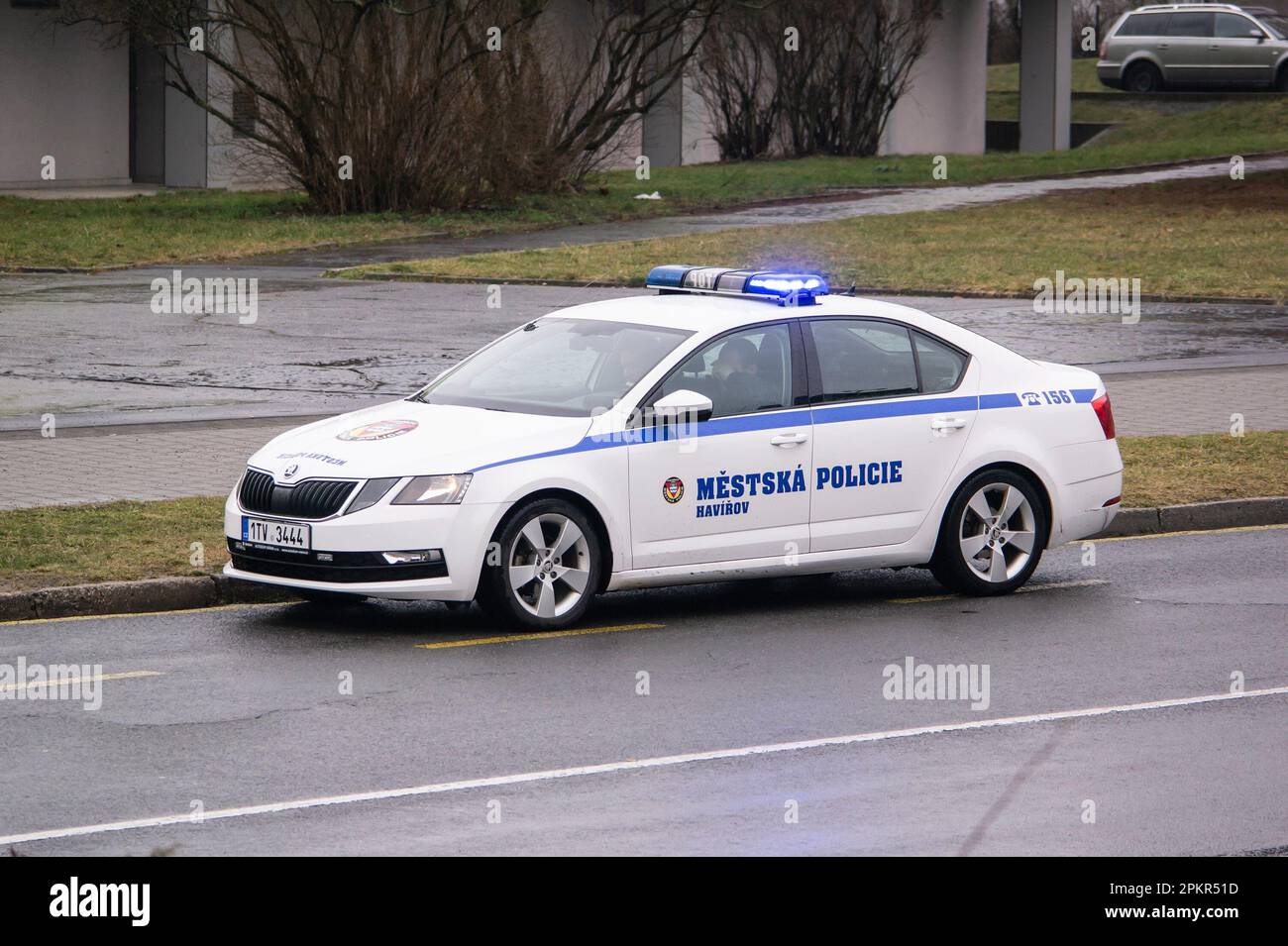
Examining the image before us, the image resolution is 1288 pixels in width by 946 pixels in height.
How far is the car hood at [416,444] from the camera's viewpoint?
9.70 metres

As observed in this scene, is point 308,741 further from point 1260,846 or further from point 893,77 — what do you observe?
point 893,77

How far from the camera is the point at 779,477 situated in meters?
10.4

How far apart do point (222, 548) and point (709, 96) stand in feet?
127

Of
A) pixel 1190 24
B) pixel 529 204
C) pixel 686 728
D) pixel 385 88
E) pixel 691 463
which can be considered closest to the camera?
pixel 686 728

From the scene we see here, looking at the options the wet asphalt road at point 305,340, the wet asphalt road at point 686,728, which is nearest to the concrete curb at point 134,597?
the wet asphalt road at point 686,728

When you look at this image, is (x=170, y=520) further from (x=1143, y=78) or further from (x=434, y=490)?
(x=1143, y=78)

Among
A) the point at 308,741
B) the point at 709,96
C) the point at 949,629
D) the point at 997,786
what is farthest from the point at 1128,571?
the point at 709,96

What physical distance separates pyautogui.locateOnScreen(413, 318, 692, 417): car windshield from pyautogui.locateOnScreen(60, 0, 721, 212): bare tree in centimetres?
2211

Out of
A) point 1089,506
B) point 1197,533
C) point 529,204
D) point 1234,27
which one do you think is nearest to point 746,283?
point 1089,506

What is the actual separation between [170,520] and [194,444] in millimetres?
3013

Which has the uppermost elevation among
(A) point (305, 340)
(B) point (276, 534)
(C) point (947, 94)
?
(C) point (947, 94)

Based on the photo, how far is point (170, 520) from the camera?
1174cm

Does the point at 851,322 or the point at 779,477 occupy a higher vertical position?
the point at 851,322

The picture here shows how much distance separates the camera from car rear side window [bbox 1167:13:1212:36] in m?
54.9
